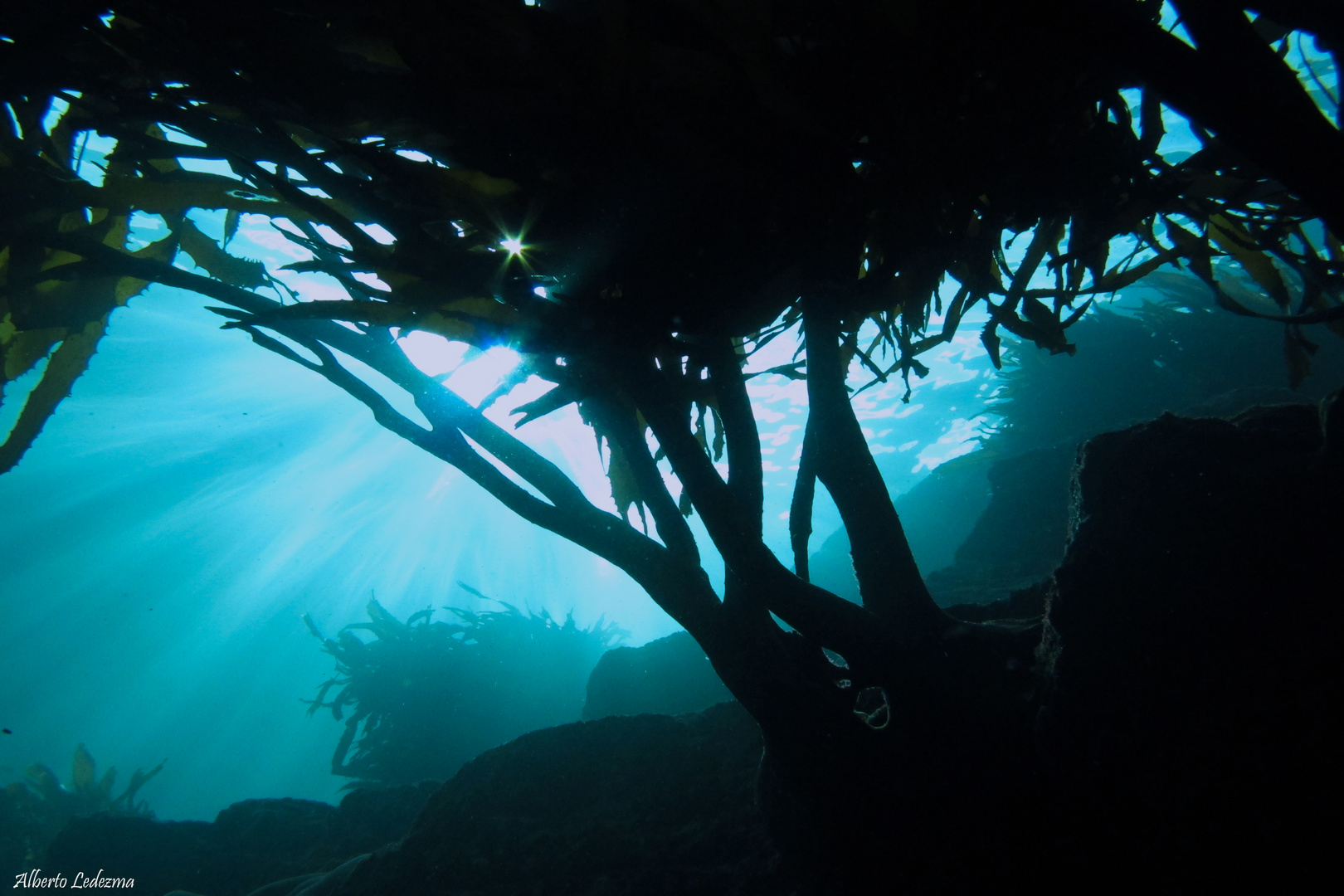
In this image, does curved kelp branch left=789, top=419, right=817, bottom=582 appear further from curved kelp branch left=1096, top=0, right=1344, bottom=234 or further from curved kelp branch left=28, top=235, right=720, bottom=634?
curved kelp branch left=1096, top=0, right=1344, bottom=234

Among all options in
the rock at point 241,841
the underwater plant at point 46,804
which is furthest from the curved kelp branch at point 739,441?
the underwater plant at point 46,804

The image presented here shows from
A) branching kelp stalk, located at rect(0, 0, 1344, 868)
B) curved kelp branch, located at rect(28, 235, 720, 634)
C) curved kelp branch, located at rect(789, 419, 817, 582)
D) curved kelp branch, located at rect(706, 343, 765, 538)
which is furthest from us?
curved kelp branch, located at rect(789, 419, 817, 582)

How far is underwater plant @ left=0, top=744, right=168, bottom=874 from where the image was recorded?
39.9 feet

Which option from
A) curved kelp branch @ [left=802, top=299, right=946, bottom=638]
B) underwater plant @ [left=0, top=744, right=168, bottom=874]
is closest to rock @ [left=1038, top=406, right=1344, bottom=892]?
curved kelp branch @ [left=802, top=299, right=946, bottom=638]

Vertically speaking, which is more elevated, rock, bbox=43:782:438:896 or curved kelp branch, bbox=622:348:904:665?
curved kelp branch, bbox=622:348:904:665

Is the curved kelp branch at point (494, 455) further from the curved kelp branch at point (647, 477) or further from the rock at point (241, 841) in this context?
the rock at point (241, 841)

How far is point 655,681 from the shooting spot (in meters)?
9.80

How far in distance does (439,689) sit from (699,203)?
13.3 meters

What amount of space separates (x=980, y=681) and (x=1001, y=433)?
15557 mm

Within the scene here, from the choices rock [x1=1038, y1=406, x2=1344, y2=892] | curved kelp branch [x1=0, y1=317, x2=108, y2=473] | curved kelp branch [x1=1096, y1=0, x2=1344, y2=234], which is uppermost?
curved kelp branch [x1=0, y1=317, x2=108, y2=473]

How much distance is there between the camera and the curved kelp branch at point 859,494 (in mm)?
1703

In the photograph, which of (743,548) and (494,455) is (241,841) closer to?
(494,455)

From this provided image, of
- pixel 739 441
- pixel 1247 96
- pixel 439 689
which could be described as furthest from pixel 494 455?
pixel 439 689

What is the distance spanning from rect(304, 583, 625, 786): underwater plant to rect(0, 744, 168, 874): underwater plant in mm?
5057
